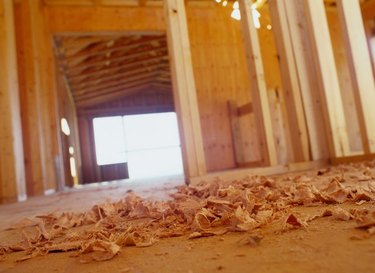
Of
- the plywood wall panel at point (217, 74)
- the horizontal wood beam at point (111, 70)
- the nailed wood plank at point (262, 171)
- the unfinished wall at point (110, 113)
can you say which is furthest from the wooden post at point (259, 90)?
the unfinished wall at point (110, 113)

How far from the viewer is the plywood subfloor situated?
62cm

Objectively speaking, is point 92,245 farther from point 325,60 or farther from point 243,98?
point 243,98

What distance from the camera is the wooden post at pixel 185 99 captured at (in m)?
2.71

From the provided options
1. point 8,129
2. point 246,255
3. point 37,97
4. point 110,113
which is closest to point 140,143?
point 110,113

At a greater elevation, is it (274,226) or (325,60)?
(325,60)

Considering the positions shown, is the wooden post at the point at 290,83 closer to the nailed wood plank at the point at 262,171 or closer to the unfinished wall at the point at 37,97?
the nailed wood plank at the point at 262,171

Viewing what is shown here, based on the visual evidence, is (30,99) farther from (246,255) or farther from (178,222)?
(246,255)

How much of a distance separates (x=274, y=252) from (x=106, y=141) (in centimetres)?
1322

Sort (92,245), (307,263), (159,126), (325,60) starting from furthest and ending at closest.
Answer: (159,126), (325,60), (92,245), (307,263)

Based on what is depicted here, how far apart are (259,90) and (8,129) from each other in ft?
7.96

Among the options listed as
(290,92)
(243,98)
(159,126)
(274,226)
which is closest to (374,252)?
(274,226)

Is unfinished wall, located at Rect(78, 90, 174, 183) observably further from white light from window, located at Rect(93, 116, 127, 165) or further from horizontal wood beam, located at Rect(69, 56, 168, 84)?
horizontal wood beam, located at Rect(69, 56, 168, 84)

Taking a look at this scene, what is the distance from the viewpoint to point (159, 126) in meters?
14.8

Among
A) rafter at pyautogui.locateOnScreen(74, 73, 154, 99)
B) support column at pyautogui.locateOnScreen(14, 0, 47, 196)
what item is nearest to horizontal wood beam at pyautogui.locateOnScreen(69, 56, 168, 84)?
rafter at pyautogui.locateOnScreen(74, 73, 154, 99)
